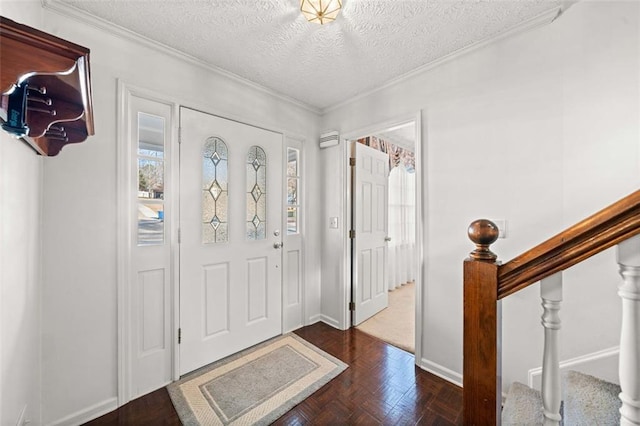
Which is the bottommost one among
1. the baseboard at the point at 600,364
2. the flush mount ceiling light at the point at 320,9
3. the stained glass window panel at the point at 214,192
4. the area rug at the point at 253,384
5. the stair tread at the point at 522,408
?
the area rug at the point at 253,384

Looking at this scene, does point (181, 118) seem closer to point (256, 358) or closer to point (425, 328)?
point (256, 358)

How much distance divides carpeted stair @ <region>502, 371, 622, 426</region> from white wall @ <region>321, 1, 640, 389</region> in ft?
1.64

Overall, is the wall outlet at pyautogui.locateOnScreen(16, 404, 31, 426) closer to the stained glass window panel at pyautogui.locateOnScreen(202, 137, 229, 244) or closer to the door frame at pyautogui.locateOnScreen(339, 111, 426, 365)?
the stained glass window panel at pyautogui.locateOnScreen(202, 137, 229, 244)

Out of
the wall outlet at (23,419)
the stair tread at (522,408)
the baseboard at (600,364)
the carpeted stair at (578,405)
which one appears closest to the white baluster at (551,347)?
the carpeted stair at (578,405)

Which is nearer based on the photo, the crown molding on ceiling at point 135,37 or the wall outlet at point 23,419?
the wall outlet at point 23,419

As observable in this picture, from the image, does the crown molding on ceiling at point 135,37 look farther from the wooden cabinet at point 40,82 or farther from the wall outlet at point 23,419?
the wall outlet at point 23,419

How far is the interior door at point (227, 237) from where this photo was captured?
2.02 meters

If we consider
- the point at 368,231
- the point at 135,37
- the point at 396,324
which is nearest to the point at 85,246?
the point at 135,37

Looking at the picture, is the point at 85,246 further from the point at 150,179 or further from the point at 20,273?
the point at 150,179

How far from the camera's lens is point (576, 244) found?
2.00 feet

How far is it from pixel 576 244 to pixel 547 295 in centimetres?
15

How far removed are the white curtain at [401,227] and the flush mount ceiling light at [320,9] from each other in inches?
120

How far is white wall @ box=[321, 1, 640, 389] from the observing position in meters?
1.41

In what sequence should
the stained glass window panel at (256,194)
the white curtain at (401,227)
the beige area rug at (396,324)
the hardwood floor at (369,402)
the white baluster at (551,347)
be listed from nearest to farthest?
1. the white baluster at (551,347)
2. the hardwood floor at (369,402)
3. the stained glass window panel at (256,194)
4. the beige area rug at (396,324)
5. the white curtain at (401,227)
